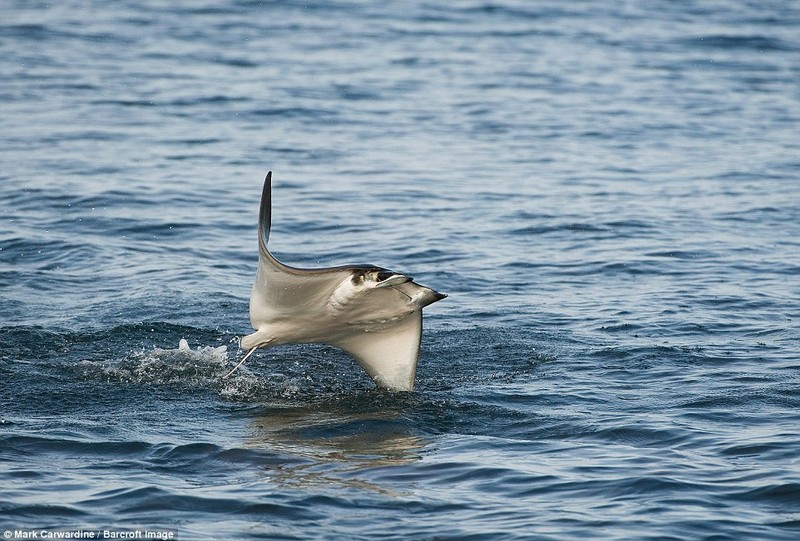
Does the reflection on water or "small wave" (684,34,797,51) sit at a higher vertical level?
"small wave" (684,34,797,51)

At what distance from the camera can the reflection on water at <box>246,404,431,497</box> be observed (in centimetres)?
551

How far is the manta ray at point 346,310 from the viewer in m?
5.67

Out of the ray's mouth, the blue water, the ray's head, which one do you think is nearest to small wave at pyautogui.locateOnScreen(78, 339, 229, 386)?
the blue water

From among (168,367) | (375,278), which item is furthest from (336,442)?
(168,367)

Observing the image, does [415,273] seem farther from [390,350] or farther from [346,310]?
[346,310]

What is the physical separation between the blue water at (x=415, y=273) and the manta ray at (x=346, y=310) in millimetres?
328

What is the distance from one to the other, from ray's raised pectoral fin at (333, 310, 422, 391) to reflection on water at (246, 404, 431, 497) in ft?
0.85

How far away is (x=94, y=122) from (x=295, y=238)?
5.73 metres

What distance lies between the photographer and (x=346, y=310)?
599 cm

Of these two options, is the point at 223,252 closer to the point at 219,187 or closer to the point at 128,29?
the point at 219,187

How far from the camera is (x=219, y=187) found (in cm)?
1282

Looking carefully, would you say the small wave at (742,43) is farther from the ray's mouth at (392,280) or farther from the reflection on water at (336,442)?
the ray's mouth at (392,280)

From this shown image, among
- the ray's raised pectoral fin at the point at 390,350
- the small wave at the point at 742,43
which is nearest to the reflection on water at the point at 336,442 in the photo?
the ray's raised pectoral fin at the point at 390,350

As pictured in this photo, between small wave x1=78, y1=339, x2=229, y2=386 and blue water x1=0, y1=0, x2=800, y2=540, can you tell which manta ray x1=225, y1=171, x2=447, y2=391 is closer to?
blue water x1=0, y1=0, x2=800, y2=540
